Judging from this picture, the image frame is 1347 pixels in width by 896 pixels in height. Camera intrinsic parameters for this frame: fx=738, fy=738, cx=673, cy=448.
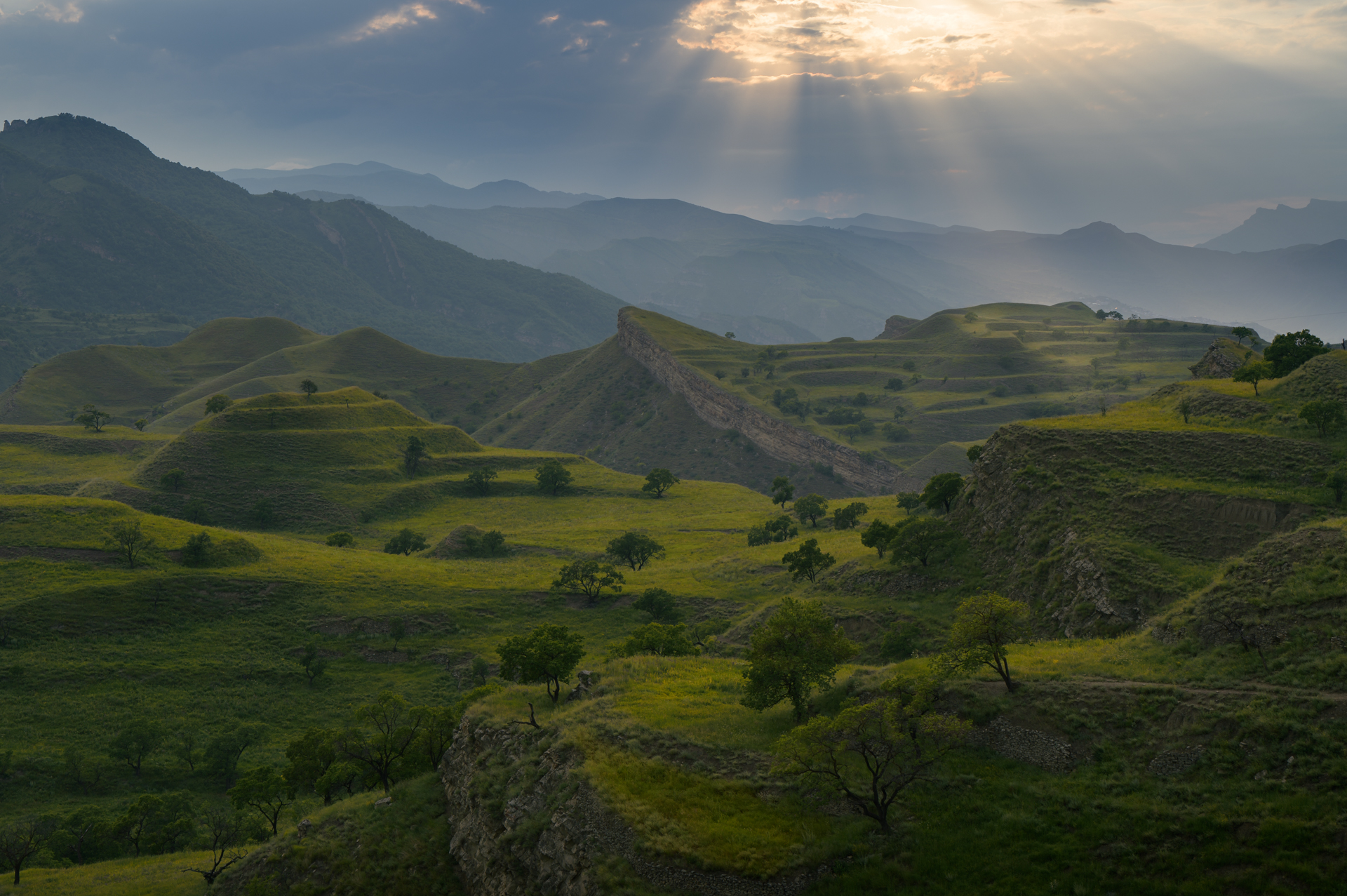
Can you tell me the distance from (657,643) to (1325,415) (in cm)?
5094

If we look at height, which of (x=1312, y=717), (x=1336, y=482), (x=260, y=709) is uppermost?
(x=1336, y=482)

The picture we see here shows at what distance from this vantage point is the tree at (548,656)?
45719 millimetres

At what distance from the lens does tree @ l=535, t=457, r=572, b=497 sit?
15412cm

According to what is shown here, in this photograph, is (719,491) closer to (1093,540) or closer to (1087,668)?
(1093,540)

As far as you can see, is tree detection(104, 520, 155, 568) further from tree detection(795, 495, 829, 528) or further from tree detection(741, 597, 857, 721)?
tree detection(795, 495, 829, 528)

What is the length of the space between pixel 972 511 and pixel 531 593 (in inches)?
2129

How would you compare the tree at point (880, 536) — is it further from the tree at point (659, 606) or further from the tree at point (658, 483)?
the tree at point (658, 483)

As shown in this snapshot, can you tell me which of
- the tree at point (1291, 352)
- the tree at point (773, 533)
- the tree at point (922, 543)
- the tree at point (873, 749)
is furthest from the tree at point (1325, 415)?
the tree at point (773, 533)

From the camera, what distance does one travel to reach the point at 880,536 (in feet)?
227

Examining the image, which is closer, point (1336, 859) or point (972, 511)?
point (1336, 859)

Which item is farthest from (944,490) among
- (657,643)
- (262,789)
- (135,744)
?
(135,744)

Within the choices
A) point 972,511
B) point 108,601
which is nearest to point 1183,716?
point 972,511

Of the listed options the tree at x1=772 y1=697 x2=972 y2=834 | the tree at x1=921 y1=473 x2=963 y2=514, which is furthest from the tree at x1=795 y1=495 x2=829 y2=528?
the tree at x1=772 y1=697 x2=972 y2=834

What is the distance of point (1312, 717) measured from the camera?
25.3m
